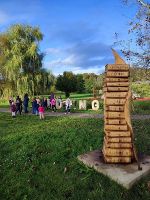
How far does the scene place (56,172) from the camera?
28.9 ft

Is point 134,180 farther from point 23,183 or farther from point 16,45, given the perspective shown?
point 16,45

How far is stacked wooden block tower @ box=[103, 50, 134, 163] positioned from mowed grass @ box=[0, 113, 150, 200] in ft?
2.41

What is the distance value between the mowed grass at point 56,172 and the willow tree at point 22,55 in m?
33.4

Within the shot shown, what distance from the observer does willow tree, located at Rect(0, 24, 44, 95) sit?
147ft

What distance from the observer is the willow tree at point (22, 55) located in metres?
44.9

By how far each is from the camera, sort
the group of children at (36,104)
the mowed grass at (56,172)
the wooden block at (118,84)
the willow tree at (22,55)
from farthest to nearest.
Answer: the willow tree at (22,55), the group of children at (36,104), the wooden block at (118,84), the mowed grass at (56,172)

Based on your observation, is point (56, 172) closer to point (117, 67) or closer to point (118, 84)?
point (118, 84)

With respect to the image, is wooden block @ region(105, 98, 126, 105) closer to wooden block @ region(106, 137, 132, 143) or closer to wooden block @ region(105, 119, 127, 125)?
wooden block @ region(105, 119, 127, 125)

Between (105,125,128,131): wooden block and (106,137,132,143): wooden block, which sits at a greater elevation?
(105,125,128,131): wooden block

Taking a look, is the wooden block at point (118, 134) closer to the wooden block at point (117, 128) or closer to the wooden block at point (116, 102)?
the wooden block at point (117, 128)

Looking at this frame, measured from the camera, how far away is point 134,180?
25.2ft

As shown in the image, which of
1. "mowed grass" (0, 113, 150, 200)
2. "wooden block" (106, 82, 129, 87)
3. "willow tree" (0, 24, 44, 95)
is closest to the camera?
"mowed grass" (0, 113, 150, 200)

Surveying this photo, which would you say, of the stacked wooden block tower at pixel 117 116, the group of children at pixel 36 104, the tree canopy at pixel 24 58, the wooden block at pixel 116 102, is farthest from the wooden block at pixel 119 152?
the tree canopy at pixel 24 58

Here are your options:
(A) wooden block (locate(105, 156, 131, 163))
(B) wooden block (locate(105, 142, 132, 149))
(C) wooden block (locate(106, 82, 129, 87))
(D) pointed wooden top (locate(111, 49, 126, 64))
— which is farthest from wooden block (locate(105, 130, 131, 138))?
(D) pointed wooden top (locate(111, 49, 126, 64))
